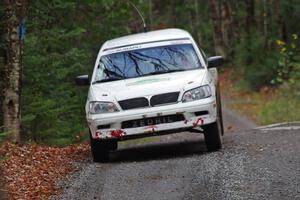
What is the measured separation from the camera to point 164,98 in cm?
1049

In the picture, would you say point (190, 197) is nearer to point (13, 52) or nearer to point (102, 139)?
point (102, 139)

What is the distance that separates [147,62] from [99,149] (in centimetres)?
172

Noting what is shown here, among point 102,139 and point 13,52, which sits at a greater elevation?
point 13,52

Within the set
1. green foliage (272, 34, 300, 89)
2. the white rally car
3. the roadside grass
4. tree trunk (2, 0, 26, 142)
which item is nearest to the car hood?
the white rally car

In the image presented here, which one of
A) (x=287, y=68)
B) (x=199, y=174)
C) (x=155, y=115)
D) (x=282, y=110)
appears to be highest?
(x=155, y=115)

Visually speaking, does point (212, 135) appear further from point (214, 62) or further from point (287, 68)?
point (287, 68)

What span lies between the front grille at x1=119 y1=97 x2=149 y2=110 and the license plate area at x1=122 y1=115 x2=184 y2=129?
8.3 inches

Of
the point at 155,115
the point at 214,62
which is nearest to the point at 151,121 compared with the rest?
the point at 155,115

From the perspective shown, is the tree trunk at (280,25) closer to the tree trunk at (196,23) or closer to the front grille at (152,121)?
the tree trunk at (196,23)

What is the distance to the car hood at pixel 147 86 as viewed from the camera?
10531mm

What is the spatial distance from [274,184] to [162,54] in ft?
14.1

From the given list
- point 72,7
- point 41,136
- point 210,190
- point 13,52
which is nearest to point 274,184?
point 210,190

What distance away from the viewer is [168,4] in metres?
60.4

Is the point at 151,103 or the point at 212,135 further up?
the point at 151,103
